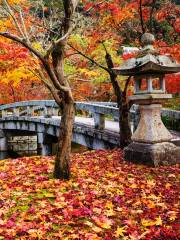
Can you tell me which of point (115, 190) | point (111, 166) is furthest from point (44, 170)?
point (115, 190)

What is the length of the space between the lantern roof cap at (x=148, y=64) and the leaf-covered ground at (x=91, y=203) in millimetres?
2487

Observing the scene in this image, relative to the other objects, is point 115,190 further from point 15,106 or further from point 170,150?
point 15,106

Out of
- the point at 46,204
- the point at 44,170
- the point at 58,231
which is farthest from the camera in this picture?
the point at 44,170

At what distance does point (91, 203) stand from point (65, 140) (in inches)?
70.0

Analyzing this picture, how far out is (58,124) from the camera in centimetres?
1816

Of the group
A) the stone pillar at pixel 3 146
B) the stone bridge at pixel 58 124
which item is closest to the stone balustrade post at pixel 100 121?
the stone bridge at pixel 58 124

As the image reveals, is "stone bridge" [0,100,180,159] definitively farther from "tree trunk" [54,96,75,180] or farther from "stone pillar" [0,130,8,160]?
"tree trunk" [54,96,75,180]

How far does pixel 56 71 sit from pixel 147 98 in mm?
2717

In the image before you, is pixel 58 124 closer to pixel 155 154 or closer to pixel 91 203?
pixel 155 154

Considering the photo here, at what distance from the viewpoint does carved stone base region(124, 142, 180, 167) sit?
8828 mm

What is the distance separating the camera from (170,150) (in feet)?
29.8

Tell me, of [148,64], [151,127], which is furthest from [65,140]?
[148,64]

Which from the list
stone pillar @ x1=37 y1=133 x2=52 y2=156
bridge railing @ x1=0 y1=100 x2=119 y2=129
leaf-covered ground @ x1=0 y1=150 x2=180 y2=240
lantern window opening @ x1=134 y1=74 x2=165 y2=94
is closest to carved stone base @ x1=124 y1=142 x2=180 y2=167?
leaf-covered ground @ x1=0 y1=150 x2=180 y2=240

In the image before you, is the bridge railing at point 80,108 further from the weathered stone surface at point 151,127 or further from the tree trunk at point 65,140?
the tree trunk at point 65,140
